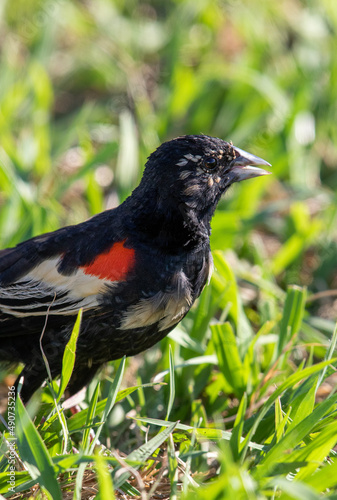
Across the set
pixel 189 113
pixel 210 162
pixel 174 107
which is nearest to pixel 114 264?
pixel 210 162

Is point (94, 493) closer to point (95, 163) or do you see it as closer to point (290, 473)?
point (290, 473)

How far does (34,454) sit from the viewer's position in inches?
86.7

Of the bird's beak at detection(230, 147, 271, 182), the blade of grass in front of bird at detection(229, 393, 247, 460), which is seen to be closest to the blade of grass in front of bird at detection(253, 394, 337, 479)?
the blade of grass in front of bird at detection(229, 393, 247, 460)

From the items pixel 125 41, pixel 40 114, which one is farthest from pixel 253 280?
pixel 125 41

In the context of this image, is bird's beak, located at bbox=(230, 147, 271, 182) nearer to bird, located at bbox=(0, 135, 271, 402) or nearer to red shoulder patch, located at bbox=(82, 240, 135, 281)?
bird, located at bbox=(0, 135, 271, 402)

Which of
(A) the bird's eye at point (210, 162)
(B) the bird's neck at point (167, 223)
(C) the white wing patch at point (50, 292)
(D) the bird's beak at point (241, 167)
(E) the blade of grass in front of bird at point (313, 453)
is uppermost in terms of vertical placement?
(A) the bird's eye at point (210, 162)

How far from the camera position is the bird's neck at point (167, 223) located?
9.17 ft

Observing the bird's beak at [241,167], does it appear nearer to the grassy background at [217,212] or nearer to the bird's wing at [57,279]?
the grassy background at [217,212]

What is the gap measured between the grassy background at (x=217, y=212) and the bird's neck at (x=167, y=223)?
1.54ft

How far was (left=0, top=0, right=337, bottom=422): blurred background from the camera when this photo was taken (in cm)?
406

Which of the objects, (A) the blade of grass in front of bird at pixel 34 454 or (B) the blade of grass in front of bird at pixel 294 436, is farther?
(B) the blade of grass in front of bird at pixel 294 436

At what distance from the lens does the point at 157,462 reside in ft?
8.57

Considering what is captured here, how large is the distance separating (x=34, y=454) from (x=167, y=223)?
112 centimetres

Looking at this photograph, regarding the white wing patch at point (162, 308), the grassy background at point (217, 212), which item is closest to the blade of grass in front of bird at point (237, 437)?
the grassy background at point (217, 212)
